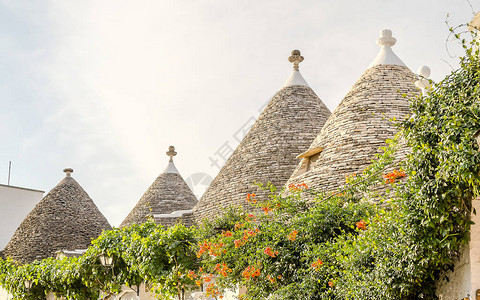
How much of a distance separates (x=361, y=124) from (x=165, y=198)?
44.4 ft

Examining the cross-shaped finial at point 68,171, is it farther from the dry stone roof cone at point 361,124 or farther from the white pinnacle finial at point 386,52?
the white pinnacle finial at point 386,52

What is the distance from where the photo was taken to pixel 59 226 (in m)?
26.1

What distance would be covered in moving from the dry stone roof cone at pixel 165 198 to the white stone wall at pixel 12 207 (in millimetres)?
12453

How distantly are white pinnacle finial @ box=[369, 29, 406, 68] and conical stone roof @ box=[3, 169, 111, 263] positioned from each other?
15330 mm

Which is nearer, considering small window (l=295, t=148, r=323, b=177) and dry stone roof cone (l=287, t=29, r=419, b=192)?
dry stone roof cone (l=287, t=29, r=419, b=192)

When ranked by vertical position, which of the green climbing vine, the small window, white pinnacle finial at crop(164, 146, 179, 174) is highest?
white pinnacle finial at crop(164, 146, 179, 174)

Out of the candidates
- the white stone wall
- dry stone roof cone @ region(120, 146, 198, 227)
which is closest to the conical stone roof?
dry stone roof cone @ region(120, 146, 198, 227)

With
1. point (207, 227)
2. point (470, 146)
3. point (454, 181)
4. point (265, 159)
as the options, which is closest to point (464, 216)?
point (454, 181)

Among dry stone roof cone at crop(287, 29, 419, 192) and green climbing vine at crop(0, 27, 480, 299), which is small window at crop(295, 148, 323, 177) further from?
green climbing vine at crop(0, 27, 480, 299)

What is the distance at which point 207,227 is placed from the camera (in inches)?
499

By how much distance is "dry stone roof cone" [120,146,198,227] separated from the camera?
24109 mm

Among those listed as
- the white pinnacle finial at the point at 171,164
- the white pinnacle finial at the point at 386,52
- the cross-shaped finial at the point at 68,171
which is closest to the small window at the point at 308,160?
the white pinnacle finial at the point at 386,52

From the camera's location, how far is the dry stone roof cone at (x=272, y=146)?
16266 mm

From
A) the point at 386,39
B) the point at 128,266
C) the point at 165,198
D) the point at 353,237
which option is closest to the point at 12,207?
the point at 165,198
